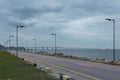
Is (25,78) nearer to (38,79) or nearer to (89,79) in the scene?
(38,79)

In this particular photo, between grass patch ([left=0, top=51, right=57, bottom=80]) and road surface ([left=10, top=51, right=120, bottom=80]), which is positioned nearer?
grass patch ([left=0, top=51, right=57, bottom=80])

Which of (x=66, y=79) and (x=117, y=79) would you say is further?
(x=117, y=79)

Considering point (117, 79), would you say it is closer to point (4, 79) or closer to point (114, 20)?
point (4, 79)

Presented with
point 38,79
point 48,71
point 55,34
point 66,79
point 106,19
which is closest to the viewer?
point 66,79

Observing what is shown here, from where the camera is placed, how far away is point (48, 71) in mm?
27688

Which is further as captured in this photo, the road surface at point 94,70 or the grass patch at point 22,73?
the road surface at point 94,70

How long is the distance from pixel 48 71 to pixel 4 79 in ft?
17.3

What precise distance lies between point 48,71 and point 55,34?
221ft

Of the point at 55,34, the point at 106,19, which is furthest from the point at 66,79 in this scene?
the point at 55,34

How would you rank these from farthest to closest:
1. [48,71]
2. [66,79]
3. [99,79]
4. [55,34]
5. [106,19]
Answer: [55,34] < [106,19] < [48,71] < [99,79] < [66,79]

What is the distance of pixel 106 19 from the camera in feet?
168

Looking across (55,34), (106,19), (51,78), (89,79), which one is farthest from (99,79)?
(55,34)

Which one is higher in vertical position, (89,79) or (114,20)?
(114,20)

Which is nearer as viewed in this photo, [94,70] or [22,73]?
[22,73]
